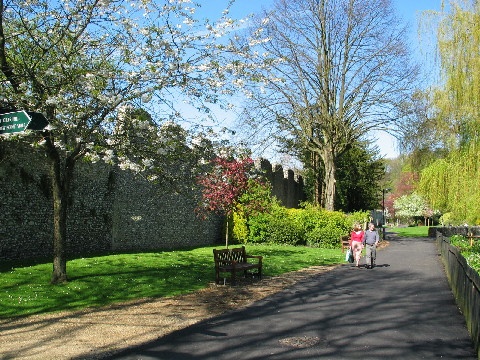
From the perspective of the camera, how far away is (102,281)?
11703 millimetres

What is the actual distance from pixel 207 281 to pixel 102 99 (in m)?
5.78

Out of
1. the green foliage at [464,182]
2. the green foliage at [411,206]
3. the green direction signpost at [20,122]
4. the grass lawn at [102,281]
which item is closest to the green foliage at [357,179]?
the green foliage at [464,182]

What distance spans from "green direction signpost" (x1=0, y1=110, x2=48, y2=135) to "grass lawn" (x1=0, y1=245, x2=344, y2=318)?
3.84 m

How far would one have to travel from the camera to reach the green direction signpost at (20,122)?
5.91m

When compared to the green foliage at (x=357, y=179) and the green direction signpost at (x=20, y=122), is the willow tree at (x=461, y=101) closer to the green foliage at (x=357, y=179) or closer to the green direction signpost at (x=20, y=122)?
the green direction signpost at (x=20, y=122)

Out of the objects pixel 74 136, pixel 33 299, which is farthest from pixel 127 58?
pixel 33 299

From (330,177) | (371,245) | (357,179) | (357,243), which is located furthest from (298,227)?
(357,179)

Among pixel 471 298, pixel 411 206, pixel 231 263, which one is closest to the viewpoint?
pixel 471 298

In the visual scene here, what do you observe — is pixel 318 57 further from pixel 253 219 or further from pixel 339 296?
pixel 339 296

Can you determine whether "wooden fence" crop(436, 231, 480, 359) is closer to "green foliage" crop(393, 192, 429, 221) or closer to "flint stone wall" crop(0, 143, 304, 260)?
"flint stone wall" crop(0, 143, 304, 260)

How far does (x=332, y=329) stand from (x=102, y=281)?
583 cm

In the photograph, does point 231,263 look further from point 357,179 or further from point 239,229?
point 357,179

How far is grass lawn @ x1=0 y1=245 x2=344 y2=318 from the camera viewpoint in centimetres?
952

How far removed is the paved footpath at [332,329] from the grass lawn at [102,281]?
255 cm
